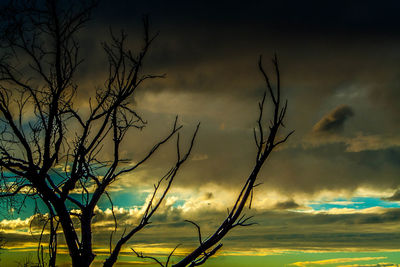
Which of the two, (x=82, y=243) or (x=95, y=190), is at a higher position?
(x=95, y=190)

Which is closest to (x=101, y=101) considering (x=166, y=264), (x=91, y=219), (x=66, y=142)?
(x=66, y=142)

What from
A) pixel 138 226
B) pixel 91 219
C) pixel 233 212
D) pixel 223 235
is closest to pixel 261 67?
pixel 233 212

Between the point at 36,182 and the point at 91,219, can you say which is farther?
the point at 91,219

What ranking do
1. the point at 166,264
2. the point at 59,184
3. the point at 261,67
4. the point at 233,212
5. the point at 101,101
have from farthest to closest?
1. the point at 101,101
2. the point at 59,184
3. the point at 166,264
4. the point at 233,212
5. the point at 261,67

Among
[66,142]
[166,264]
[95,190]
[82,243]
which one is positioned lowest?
[166,264]

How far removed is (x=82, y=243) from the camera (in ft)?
14.6

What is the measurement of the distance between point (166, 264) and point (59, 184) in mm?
1630

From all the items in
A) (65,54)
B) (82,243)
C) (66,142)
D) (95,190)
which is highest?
(65,54)

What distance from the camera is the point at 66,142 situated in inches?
203

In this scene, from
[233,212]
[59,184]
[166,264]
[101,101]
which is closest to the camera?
[233,212]

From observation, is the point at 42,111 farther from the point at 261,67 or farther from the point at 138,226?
the point at 261,67

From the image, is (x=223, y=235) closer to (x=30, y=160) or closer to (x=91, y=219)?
(x=91, y=219)

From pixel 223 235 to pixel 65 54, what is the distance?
303 cm

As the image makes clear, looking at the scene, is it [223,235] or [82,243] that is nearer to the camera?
[223,235]
